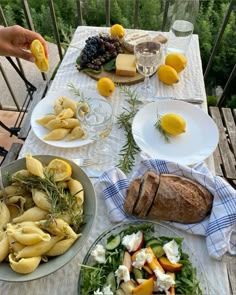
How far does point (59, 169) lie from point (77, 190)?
0.22ft

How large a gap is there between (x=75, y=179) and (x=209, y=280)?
1.17ft

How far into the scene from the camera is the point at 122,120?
3.14ft

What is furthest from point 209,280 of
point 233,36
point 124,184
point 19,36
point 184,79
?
point 233,36

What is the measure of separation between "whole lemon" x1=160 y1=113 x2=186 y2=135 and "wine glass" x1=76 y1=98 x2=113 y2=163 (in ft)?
0.51

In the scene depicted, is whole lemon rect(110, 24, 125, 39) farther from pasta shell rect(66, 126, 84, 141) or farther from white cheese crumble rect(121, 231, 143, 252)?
white cheese crumble rect(121, 231, 143, 252)

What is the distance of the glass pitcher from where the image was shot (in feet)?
3.88

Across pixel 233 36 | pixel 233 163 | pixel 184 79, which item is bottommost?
pixel 233 36

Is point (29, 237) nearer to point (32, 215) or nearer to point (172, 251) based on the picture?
point (32, 215)

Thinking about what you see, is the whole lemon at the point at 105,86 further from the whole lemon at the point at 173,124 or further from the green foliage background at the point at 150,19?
the green foliage background at the point at 150,19

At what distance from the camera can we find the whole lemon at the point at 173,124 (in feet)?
2.88

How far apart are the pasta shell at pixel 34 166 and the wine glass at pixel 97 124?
174mm

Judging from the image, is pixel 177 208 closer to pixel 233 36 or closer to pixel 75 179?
pixel 75 179

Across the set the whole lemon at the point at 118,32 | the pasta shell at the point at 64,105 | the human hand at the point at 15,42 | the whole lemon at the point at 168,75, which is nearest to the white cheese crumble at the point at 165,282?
the pasta shell at the point at 64,105

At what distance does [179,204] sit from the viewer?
700 mm
